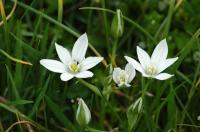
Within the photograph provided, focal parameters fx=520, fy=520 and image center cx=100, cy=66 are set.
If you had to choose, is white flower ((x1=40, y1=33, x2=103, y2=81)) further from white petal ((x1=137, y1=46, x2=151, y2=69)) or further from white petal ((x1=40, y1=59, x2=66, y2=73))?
white petal ((x1=137, y1=46, x2=151, y2=69))

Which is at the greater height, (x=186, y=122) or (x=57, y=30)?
(x=57, y=30)

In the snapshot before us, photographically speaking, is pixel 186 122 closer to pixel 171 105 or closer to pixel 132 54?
pixel 171 105

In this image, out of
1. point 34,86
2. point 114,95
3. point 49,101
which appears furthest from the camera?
point 114,95

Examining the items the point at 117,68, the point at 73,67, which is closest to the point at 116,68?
the point at 117,68

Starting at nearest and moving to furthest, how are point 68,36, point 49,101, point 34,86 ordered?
point 49,101 → point 34,86 → point 68,36

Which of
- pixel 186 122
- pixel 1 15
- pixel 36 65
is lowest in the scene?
pixel 186 122

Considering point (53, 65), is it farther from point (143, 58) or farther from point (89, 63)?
point (143, 58)

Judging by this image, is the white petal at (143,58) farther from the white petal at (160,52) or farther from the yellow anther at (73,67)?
the yellow anther at (73,67)

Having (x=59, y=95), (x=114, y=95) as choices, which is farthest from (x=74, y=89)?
(x=114, y=95)
